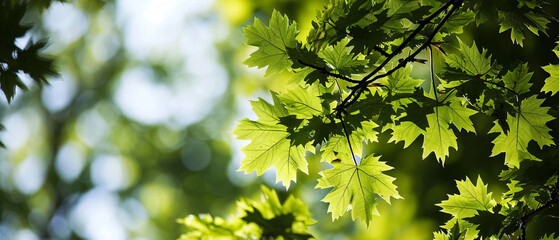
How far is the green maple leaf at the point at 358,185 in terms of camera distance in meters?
1.60

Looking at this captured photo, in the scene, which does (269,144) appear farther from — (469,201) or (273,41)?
(469,201)

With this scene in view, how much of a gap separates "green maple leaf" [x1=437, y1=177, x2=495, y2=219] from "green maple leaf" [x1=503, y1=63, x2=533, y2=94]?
388 mm

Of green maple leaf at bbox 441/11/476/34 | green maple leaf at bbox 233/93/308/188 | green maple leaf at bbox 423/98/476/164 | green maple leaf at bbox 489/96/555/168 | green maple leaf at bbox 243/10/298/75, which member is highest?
green maple leaf at bbox 243/10/298/75

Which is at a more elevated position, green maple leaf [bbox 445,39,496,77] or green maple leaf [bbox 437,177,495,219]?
green maple leaf [bbox 445,39,496,77]

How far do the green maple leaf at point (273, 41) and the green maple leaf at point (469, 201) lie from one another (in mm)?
879

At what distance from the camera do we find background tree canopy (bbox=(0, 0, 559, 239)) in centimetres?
142

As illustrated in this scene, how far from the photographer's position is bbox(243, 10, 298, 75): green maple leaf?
154cm

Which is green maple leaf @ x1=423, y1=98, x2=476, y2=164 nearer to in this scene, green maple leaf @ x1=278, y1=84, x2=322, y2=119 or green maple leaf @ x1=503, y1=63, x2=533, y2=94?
green maple leaf @ x1=503, y1=63, x2=533, y2=94

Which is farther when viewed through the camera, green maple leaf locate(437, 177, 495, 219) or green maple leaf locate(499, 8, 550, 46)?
green maple leaf locate(437, 177, 495, 219)

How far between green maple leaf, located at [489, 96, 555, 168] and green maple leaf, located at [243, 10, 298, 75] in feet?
2.76

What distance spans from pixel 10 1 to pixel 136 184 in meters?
10.6

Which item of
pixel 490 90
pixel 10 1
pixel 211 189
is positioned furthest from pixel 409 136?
pixel 211 189

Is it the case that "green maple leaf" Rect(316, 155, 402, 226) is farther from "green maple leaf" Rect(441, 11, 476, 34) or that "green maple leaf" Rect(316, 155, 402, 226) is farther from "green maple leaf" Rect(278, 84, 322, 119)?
"green maple leaf" Rect(441, 11, 476, 34)

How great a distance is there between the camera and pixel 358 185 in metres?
1.63
